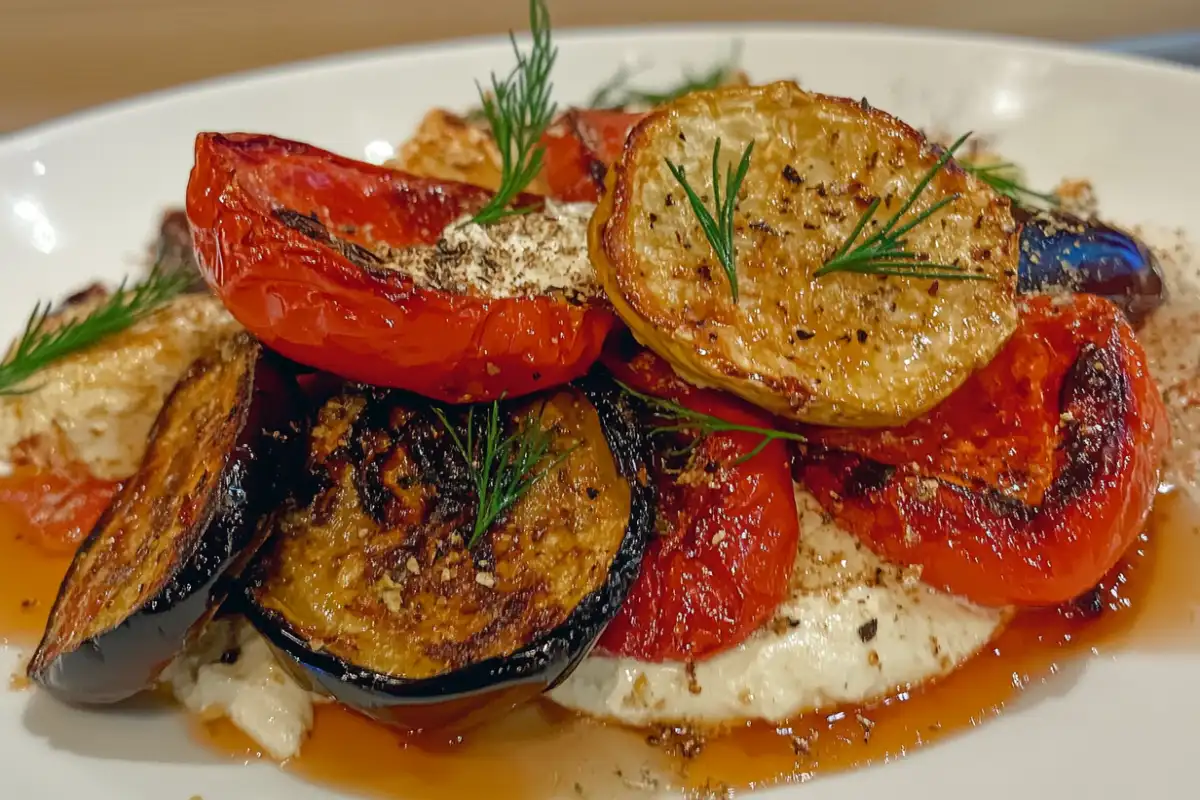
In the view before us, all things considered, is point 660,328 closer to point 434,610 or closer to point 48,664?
point 434,610

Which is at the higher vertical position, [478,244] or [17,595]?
[478,244]

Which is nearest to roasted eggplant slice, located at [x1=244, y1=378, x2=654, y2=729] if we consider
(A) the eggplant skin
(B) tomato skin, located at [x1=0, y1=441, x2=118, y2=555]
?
(A) the eggplant skin

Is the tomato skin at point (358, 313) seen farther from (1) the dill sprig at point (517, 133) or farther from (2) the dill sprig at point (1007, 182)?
(2) the dill sprig at point (1007, 182)

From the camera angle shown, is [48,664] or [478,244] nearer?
[48,664]

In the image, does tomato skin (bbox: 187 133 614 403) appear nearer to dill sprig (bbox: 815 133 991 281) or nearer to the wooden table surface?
dill sprig (bbox: 815 133 991 281)

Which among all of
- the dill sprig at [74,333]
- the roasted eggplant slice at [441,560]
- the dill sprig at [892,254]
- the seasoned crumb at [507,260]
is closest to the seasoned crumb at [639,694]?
the roasted eggplant slice at [441,560]

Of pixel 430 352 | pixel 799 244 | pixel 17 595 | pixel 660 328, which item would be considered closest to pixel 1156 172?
pixel 799 244

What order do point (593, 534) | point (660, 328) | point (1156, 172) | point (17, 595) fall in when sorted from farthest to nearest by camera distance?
point (1156, 172), point (17, 595), point (593, 534), point (660, 328)
